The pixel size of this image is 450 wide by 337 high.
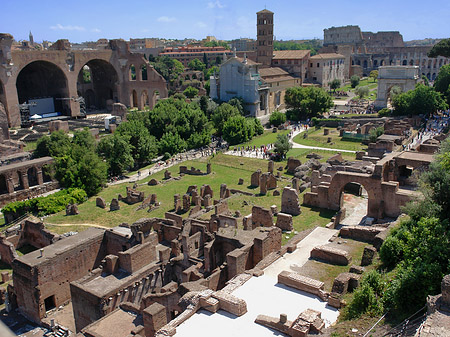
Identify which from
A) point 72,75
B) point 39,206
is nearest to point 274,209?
point 39,206

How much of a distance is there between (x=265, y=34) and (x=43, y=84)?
46698 millimetres

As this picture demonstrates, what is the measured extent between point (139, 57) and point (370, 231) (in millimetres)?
69822

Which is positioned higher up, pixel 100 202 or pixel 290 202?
pixel 290 202

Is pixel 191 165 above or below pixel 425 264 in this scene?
below

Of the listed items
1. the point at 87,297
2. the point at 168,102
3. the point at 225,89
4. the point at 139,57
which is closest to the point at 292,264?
the point at 87,297

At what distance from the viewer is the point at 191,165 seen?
158 ft

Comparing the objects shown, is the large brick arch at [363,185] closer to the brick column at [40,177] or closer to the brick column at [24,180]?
the brick column at [40,177]

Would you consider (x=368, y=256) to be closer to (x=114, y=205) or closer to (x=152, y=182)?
(x=114, y=205)

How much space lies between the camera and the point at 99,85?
9006 cm

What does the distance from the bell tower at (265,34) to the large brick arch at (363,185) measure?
215 ft

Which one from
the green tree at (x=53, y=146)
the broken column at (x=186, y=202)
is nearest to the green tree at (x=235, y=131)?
the green tree at (x=53, y=146)

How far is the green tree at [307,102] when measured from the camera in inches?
2688

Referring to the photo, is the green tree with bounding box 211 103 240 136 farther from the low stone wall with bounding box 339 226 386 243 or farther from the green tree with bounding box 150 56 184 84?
the green tree with bounding box 150 56 184 84

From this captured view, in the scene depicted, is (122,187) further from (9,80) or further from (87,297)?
(9,80)
